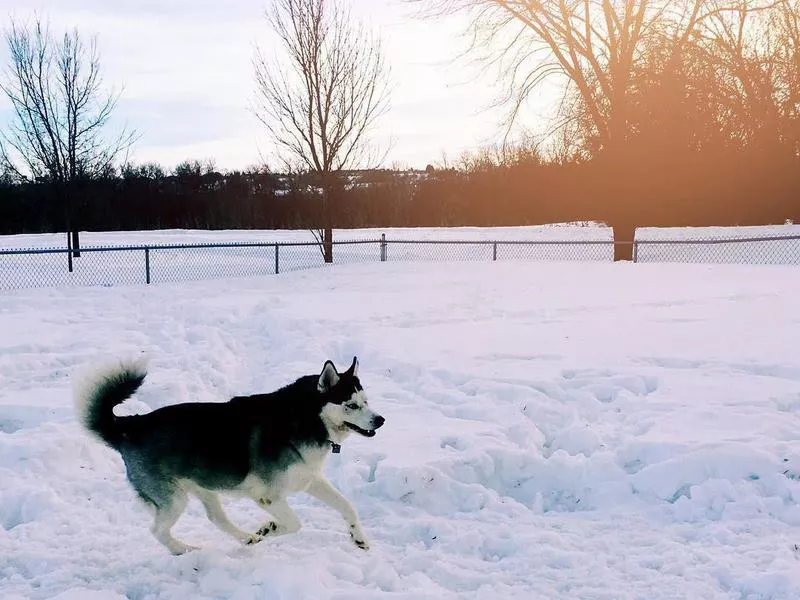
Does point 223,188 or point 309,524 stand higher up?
point 223,188

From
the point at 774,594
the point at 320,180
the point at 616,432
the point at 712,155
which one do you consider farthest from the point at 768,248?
the point at 774,594

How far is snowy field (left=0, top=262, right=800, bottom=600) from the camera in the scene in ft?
12.5

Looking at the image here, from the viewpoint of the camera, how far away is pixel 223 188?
73250 mm

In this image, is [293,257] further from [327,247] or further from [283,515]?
[283,515]

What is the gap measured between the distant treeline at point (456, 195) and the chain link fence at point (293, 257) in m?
2.05

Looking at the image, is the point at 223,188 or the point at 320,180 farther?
the point at 223,188

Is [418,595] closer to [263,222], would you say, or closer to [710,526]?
[710,526]

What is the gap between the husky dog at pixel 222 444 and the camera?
3.95 m

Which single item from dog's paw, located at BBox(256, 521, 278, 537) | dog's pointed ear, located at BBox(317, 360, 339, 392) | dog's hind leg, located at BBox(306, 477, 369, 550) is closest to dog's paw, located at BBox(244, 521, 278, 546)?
dog's paw, located at BBox(256, 521, 278, 537)

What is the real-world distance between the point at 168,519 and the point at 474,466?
2.36 meters

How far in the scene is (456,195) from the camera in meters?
64.2

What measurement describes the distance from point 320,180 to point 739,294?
14.6 metres

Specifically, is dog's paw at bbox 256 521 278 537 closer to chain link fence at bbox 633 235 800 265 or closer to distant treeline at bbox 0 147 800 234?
distant treeline at bbox 0 147 800 234

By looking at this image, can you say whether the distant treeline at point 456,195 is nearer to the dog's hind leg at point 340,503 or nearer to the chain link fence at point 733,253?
the chain link fence at point 733,253
